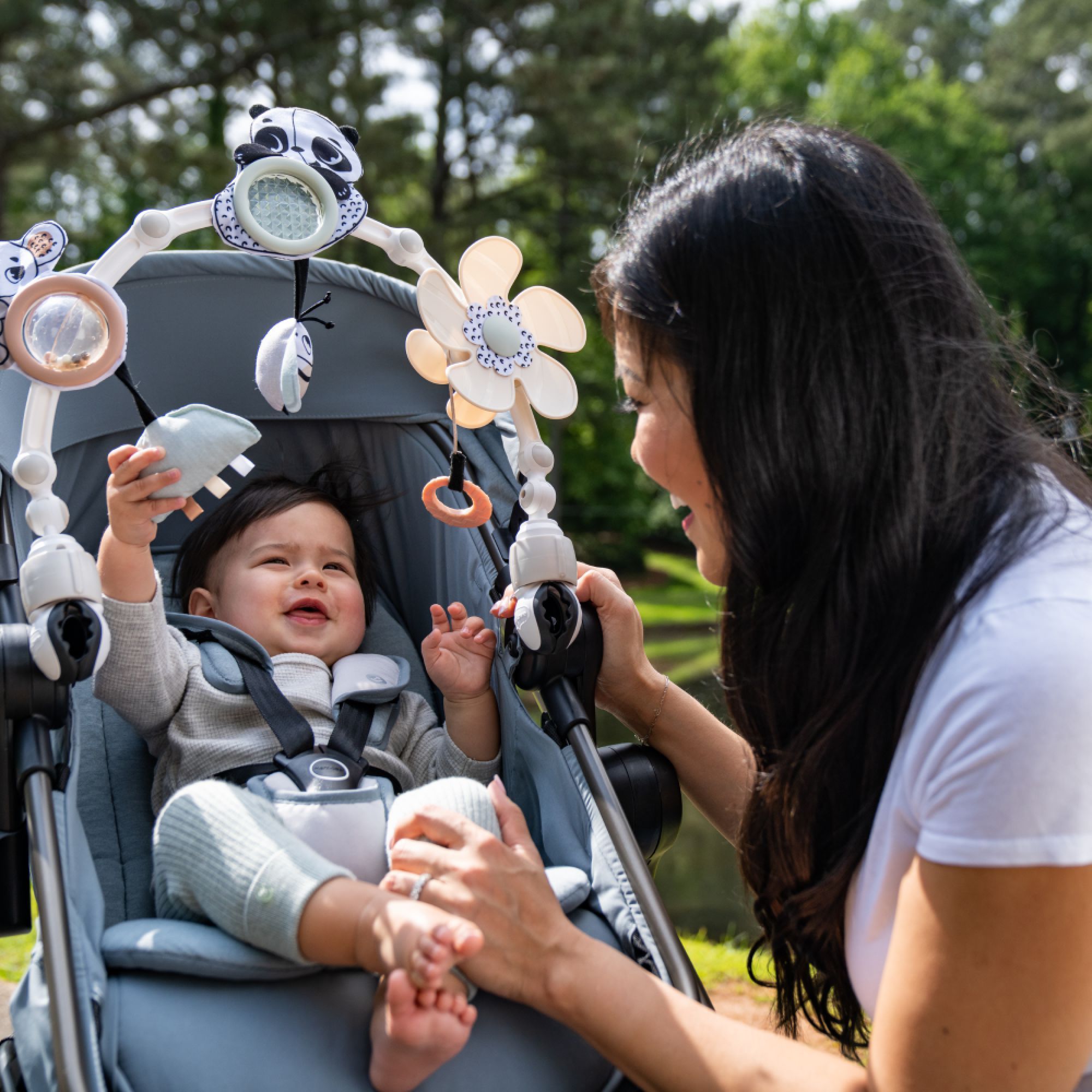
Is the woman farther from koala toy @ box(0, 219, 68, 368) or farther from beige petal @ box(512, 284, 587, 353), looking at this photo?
koala toy @ box(0, 219, 68, 368)

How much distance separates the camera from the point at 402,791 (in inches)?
73.8

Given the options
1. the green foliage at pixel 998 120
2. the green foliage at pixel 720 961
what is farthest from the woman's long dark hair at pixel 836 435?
the green foliage at pixel 998 120

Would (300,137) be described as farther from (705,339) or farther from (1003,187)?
(1003,187)

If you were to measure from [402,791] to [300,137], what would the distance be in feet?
3.55

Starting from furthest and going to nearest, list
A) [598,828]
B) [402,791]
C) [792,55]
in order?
[792,55]
[402,791]
[598,828]

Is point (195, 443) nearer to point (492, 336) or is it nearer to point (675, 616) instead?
point (492, 336)

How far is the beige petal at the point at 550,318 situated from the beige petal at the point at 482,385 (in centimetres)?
13

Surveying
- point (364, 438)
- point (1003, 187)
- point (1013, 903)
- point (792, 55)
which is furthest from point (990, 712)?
point (792, 55)

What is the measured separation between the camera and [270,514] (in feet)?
6.95

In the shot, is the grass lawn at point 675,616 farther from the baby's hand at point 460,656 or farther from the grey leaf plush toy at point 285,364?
the grey leaf plush toy at point 285,364

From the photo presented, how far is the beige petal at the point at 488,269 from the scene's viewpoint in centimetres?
165

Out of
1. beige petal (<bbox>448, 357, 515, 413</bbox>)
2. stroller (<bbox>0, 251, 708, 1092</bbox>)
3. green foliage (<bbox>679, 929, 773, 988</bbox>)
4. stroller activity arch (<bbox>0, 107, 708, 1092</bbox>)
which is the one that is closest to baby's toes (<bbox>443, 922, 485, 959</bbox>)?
stroller (<bbox>0, 251, 708, 1092</bbox>)

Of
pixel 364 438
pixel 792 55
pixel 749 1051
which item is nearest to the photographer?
pixel 749 1051

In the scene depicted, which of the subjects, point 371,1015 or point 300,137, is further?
point 300,137
